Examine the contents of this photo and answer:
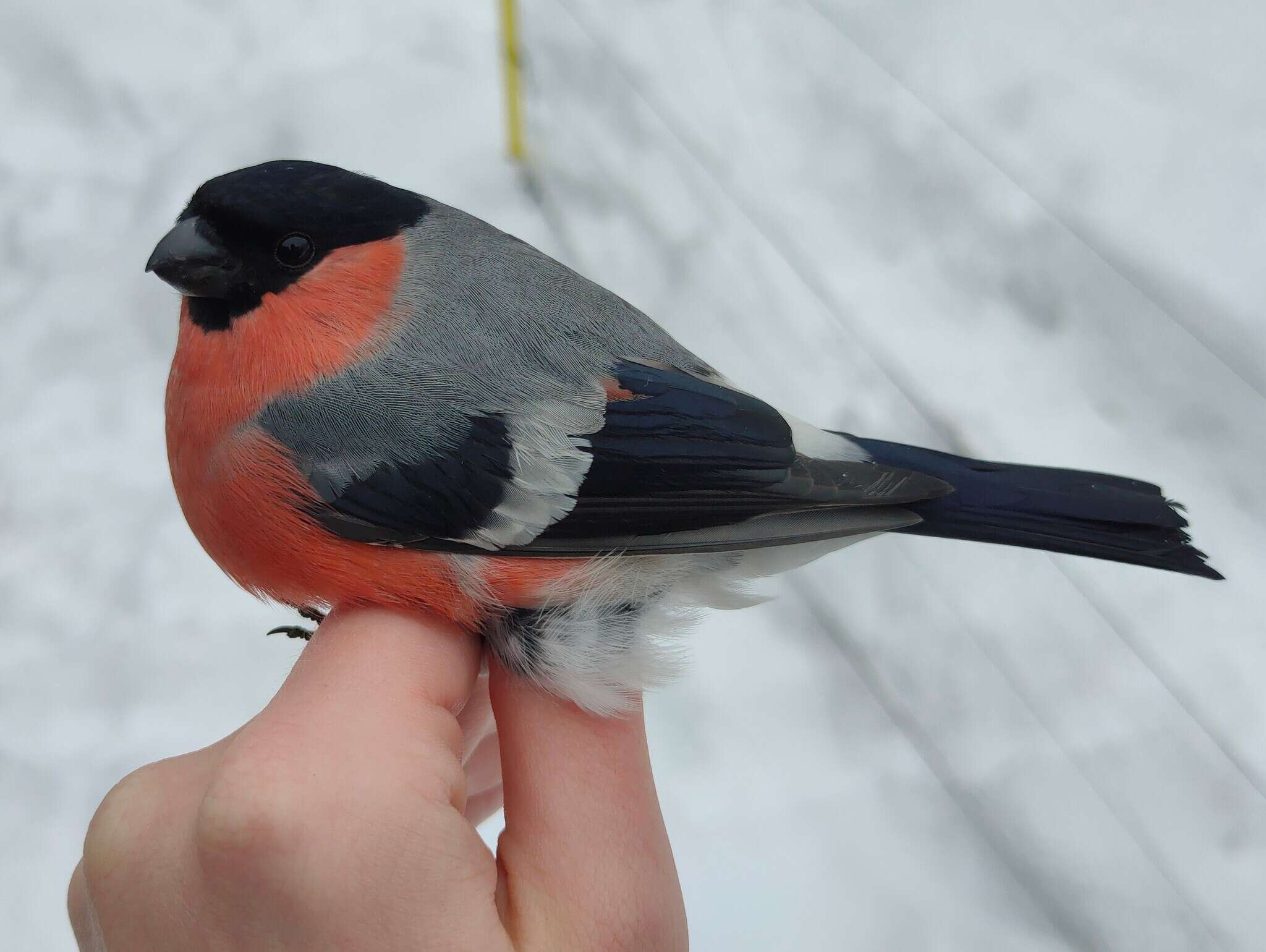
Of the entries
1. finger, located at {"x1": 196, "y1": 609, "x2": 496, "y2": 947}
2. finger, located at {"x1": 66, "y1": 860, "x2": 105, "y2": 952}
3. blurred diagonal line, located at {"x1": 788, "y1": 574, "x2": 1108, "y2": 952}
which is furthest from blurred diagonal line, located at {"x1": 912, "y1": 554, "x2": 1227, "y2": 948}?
finger, located at {"x1": 66, "y1": 860, "x2": 105, "y2": 952}

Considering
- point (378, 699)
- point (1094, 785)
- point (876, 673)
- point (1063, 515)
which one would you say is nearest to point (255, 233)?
point (378, 699)

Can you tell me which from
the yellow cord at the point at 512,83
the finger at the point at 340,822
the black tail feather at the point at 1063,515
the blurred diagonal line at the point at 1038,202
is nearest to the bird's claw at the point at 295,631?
the finger at the point at 340,822

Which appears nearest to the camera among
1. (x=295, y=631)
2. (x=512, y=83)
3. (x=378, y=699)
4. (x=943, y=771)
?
(x=378, y=699)

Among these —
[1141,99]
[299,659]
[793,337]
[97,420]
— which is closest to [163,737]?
[97,420]

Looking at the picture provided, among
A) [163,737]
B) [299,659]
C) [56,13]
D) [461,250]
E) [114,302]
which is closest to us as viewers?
[299,659]

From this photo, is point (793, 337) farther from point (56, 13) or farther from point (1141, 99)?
point (56, 13)

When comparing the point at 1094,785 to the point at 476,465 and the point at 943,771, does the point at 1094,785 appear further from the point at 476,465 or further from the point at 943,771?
the point at 476,465
